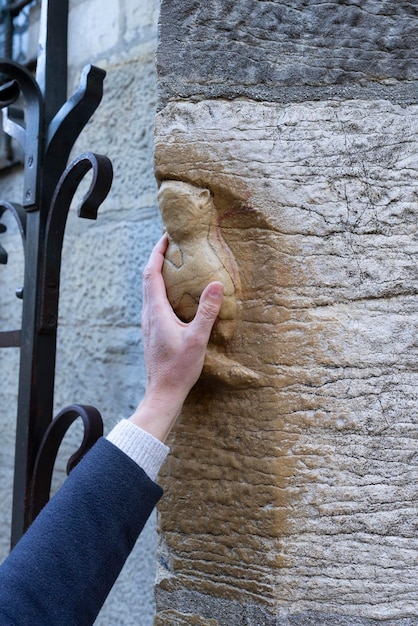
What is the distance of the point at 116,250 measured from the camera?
1608mm

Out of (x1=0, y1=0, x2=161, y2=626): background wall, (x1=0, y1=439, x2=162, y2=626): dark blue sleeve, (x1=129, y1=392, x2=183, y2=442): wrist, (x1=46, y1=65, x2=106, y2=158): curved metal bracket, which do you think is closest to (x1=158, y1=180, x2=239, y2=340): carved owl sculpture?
(x1=129, y1=392, x2=183, y2=442): wrist

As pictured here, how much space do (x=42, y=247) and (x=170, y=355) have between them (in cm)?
41

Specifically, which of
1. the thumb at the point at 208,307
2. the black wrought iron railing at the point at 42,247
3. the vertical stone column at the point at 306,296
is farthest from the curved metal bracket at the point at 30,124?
the thumb at the point at 208,307

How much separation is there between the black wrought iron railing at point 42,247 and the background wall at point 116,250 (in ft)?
1.23

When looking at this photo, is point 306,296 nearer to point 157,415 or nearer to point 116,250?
point 157,415

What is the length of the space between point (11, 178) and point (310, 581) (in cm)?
151

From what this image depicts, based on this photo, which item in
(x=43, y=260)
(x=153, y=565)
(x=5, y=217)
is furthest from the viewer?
(x=5, y=217)

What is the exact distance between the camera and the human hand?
Result: 2.77 feet

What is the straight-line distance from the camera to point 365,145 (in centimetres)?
87

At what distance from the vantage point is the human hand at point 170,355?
0.85 meters

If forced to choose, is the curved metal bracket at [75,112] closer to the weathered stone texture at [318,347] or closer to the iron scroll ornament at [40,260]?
the iron scroll ornament at [40,260]

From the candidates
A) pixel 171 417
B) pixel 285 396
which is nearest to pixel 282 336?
pixel 285 396

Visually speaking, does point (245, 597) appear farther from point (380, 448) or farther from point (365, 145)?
point (365, 145)

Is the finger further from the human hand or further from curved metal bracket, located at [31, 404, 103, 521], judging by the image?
curved metal bracket, located at [31, 404, 103, 521]
